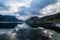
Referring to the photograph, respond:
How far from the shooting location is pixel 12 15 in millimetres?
3410

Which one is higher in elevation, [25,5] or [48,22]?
[25,5]

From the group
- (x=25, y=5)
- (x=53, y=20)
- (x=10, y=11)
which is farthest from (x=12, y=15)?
(x=53, y=20)

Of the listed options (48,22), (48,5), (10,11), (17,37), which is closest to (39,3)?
(48,5)

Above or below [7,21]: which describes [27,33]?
below

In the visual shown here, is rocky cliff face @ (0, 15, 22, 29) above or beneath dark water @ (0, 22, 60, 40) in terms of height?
above

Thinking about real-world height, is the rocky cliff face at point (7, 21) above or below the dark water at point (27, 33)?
above

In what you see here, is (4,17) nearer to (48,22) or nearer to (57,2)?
(48,22)

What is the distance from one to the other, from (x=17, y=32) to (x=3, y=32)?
1.06 feet

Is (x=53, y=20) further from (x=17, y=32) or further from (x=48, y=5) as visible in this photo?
(x=17, y=32)

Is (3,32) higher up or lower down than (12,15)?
lower down

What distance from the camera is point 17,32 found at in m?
3.40

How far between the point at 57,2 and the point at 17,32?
1170 millimetres

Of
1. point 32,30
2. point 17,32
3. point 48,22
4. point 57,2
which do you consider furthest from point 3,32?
point 57,2

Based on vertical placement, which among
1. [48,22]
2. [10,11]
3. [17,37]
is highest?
[10,11]
